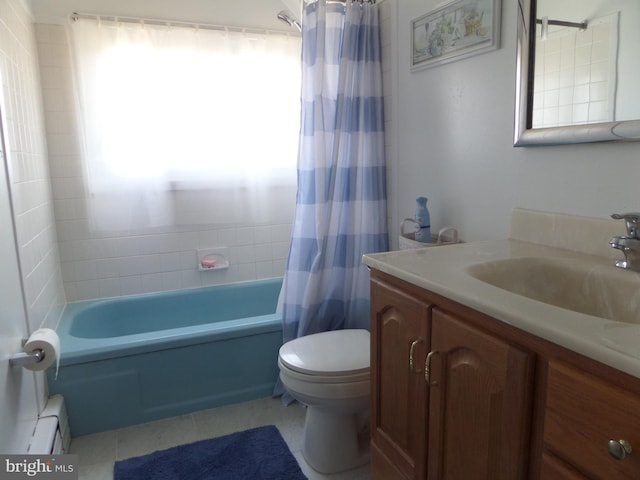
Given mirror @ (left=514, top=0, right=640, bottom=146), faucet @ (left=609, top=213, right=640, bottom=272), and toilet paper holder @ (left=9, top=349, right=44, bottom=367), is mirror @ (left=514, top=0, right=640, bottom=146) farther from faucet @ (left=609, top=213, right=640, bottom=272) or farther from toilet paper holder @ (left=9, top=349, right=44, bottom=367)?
toilet paper holder @ (left=9, top=349, right=44, bottom=367)

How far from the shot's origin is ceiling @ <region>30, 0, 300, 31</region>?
2.37 meters

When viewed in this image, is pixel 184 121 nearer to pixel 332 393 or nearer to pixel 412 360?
pixel 332 393

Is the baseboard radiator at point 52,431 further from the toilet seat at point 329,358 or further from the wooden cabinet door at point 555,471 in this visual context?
the wooden cabinet door at point 555,471

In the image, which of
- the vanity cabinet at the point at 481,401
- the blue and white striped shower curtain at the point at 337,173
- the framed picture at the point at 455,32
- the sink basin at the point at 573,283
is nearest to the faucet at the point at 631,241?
the sink basin at the point at 573,283

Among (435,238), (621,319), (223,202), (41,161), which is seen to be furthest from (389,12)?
(41,161)

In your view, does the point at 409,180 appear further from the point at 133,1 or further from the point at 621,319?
the point at 133,1

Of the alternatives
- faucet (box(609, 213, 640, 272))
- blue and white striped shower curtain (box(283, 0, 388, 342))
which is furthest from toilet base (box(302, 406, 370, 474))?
faucet (box(609, 213, 640, 272))

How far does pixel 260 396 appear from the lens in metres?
2.29

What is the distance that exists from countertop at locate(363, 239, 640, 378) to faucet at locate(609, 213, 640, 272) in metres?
0.04

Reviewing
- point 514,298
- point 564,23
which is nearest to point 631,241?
point 514,298

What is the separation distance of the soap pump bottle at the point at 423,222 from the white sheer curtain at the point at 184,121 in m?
1.26

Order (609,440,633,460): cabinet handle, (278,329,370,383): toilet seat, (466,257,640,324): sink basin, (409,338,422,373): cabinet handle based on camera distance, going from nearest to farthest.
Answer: (609,440,633,460): cabinet handle
(466,257,640,324): sink basin
(409,338,422,373): cabinet handle
(278,329,370,383): toilet seat

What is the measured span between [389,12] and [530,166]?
3.54 ft
